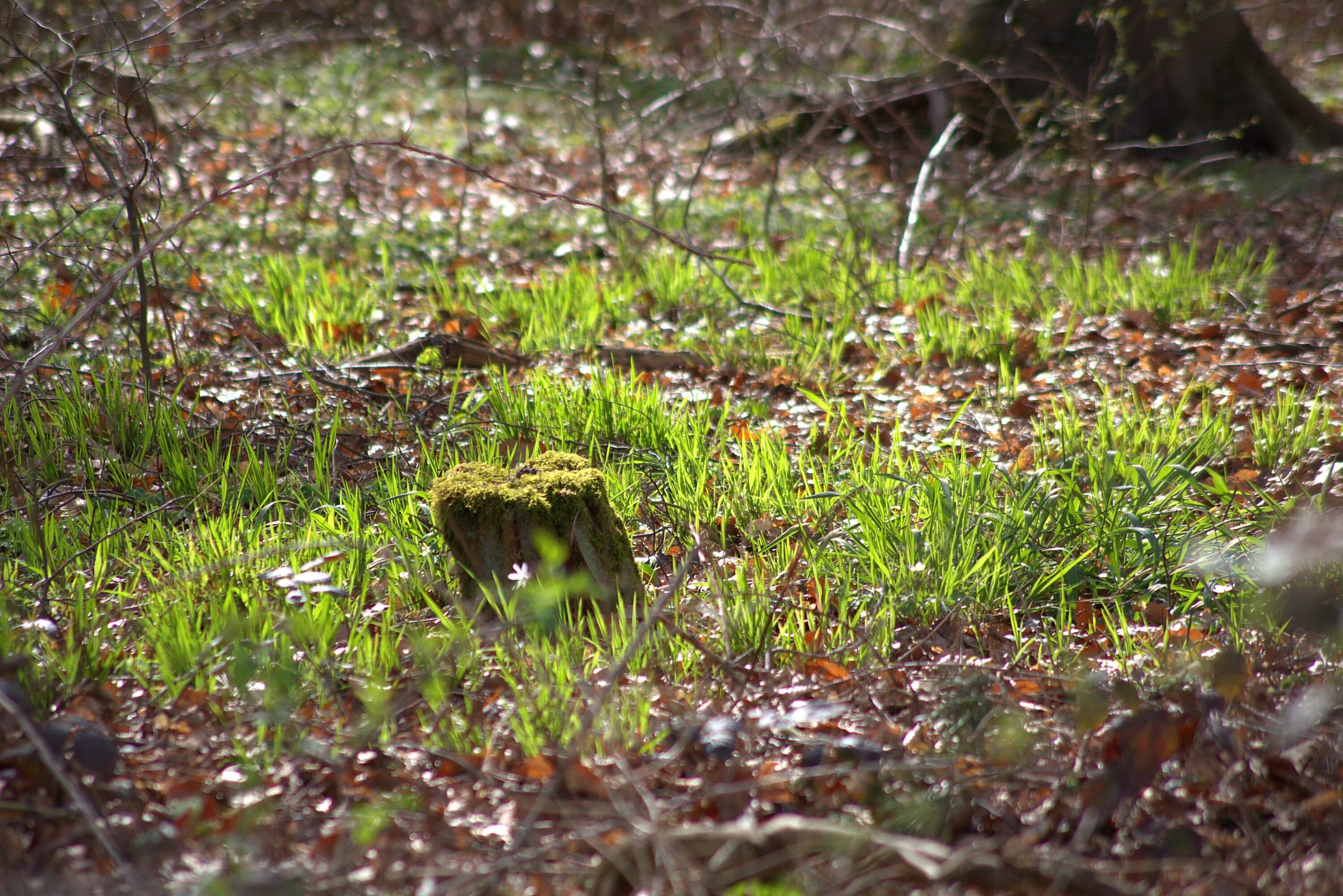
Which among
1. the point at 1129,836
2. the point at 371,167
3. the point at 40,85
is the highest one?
the point at 40,85

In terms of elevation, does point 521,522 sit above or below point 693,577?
above

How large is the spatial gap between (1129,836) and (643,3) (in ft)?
43.6

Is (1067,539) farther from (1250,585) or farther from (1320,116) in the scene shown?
(1320,116)

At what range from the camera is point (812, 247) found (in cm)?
557

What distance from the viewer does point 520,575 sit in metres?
2.07

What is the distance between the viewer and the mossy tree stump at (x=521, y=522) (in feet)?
7.82

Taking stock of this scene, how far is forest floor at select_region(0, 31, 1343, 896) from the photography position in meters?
1.68

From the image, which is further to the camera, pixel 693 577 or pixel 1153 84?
pixel 1153 84

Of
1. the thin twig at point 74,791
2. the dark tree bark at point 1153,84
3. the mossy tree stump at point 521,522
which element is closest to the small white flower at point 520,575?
the mossy tree stump at point 521,522

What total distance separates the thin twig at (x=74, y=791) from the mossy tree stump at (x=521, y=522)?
93cm

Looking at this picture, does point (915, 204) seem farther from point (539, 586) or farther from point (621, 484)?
point (539, 586)

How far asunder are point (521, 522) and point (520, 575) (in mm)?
336

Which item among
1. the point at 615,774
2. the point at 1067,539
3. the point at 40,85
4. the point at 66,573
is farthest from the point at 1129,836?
the point at 40,85

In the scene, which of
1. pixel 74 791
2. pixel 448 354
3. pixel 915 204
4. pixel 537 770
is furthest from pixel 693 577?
pixel 915 204
